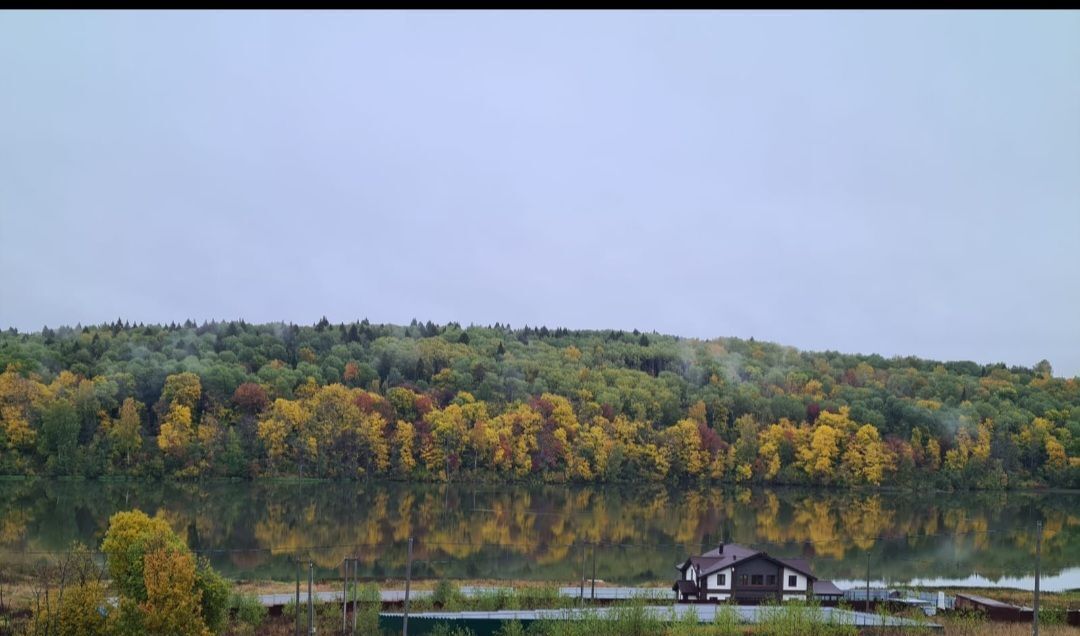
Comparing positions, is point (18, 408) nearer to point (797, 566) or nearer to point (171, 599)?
point (171, 599)

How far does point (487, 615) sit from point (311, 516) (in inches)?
745

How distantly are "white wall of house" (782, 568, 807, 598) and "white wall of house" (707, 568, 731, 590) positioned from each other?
1.31m

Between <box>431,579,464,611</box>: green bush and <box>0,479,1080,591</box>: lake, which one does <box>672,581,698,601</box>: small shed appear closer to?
<box>0,479,1080,591</box>: lake

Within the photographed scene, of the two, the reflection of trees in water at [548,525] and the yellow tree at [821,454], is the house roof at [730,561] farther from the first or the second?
the yellow tree at [821,454]

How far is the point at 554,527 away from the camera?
115 feet

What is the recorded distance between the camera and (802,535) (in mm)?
35250

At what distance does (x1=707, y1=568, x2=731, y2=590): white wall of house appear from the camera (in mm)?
22219

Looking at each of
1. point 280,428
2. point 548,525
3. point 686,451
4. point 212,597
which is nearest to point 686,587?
point 212,597

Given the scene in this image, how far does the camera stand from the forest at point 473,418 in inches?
1806

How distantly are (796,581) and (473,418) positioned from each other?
29430 millimetres

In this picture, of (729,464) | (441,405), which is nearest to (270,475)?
(441,405)

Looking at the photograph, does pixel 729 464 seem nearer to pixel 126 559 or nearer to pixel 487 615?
pixel 487 615

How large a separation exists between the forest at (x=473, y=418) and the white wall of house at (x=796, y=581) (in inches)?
1036

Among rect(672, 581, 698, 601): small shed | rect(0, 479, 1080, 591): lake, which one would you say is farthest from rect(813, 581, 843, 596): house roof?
rect(0, 479, 1080, 591): lake
